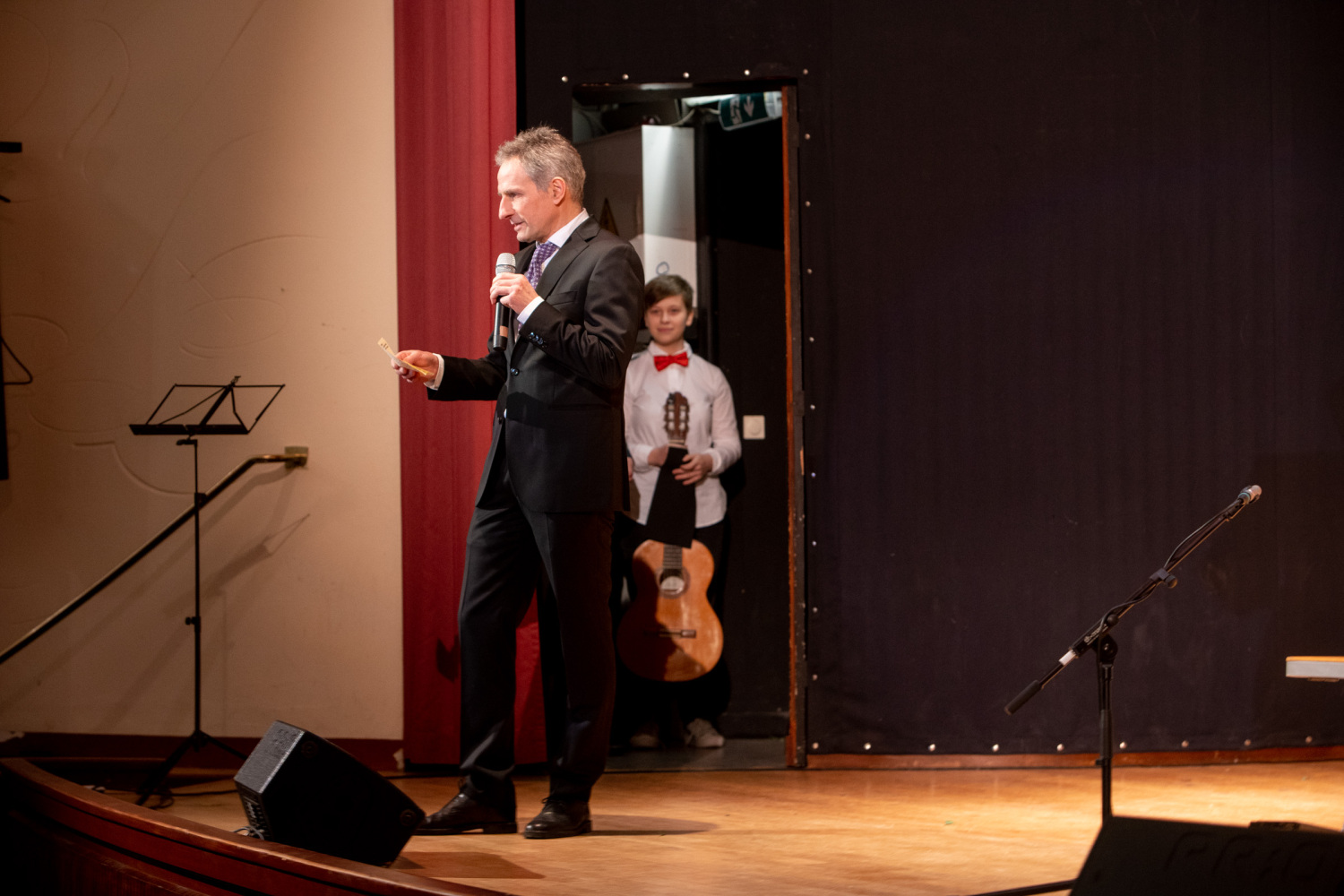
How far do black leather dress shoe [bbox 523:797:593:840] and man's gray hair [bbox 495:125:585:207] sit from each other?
1449mm

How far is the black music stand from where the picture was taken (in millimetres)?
3256

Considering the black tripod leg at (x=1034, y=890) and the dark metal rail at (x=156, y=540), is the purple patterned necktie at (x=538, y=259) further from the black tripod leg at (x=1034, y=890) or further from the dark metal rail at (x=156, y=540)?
the black tripod leg at (x=1034, y=890)

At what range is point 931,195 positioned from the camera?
3.75 meters

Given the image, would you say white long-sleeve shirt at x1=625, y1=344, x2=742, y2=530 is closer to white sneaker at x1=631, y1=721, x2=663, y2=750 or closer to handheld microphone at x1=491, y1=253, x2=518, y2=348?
white sneaker at x1=631, y1=721, x2=663, y2=750

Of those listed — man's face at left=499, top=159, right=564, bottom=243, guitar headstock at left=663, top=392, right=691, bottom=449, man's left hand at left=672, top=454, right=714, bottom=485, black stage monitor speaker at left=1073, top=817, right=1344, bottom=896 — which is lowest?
black stage monitor speaker at left=1073, top=817, right=1344, bottom=896

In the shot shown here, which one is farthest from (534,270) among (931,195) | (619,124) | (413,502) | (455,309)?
(619,124)

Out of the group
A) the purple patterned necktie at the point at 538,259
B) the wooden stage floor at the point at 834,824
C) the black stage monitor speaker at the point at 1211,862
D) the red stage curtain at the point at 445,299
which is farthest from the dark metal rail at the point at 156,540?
the black stage monitor speaker at the point at 1211,862

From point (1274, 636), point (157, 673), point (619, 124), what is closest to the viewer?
point (1274, 636)

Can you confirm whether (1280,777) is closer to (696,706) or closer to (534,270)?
(696,706)

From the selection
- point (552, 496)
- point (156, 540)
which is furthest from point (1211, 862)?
point (156, 540)

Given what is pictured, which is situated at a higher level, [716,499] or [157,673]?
[716,499]

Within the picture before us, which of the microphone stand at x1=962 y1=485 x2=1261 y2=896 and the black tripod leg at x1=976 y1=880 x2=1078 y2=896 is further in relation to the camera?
the microphone stand at x1=962 y1=485 x2=1261 y2=896

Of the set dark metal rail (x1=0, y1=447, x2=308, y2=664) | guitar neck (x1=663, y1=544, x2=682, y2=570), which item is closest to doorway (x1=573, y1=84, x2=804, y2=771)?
guitar neck (x1=663, y1=544, x2=682, y2=570)

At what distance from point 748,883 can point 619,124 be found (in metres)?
3.27
